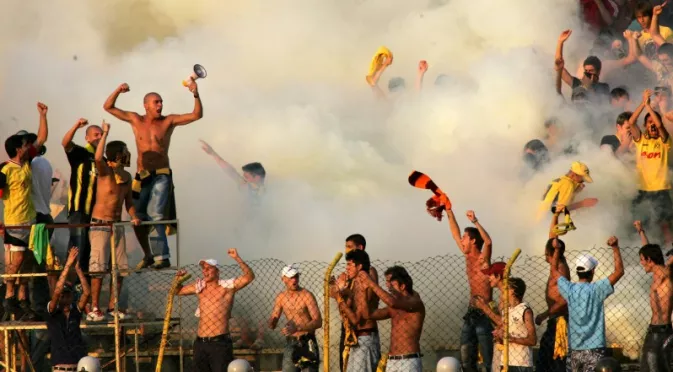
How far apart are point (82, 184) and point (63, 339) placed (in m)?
2.22

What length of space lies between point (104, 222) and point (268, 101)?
31.5 ft

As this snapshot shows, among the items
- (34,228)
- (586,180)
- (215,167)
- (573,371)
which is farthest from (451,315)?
(215,167)

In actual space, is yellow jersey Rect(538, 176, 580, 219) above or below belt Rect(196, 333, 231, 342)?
above

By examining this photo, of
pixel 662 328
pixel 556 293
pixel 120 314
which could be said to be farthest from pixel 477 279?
pixel 120 314

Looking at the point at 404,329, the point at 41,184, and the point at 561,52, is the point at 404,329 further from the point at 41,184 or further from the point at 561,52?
the point at 561,52

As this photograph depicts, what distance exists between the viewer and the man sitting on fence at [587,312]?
1623 cm

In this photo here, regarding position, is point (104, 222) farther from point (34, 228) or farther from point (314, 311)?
point (314, 311)

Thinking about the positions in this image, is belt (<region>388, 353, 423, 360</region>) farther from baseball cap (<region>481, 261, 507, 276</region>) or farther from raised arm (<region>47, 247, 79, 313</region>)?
raised arm (<region>47, 247, 79, 313</region>)

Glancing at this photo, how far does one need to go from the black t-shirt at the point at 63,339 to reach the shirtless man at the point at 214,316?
3.80 ft

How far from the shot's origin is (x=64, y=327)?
17797mm

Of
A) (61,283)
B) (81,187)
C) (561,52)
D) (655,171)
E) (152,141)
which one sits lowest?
(61,283)

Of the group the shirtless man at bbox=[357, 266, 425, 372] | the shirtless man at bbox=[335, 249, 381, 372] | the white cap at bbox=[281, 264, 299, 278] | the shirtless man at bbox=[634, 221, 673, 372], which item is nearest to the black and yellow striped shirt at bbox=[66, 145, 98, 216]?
the white cap at bbox=[281, 264, 299, 278]

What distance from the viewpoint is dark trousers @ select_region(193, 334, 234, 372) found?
1770cm

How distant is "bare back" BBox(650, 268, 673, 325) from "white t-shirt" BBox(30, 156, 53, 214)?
7.03m
